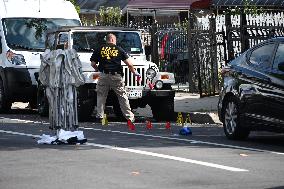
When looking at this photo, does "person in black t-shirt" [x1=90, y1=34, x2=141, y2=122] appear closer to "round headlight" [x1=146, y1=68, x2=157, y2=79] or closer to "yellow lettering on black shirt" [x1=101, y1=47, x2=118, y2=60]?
"yellow lettering on black shirt" [x1=101, y1=47, x2=118, y2=60]

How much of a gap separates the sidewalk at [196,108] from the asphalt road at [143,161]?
3169 mm

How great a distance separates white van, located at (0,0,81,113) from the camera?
24875mm

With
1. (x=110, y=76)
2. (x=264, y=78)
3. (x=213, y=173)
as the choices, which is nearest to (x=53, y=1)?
(x=110, y=76)

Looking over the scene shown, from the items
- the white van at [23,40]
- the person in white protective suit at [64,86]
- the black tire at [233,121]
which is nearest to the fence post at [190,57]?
the white van at [23,40]

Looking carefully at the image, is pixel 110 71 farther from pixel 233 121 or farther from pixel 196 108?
pixel 233 121

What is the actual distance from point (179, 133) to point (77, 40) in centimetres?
560

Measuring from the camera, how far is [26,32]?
2561cm

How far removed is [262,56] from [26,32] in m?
10.3

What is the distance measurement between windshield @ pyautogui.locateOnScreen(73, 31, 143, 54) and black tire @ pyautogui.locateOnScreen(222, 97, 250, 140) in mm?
6386

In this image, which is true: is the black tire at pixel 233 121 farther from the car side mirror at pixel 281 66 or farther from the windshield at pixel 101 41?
the windshield at pixel 101 41

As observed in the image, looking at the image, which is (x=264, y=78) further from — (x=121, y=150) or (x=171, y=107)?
(x=171, y=107)

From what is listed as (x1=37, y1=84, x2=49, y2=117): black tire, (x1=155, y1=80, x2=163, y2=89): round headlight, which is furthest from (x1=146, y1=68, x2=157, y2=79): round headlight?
(x1=37, y1=84, x2=49, y2=117): black tire

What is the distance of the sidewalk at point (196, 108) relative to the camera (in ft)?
72.0

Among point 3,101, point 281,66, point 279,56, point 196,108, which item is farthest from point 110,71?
point 281,66
